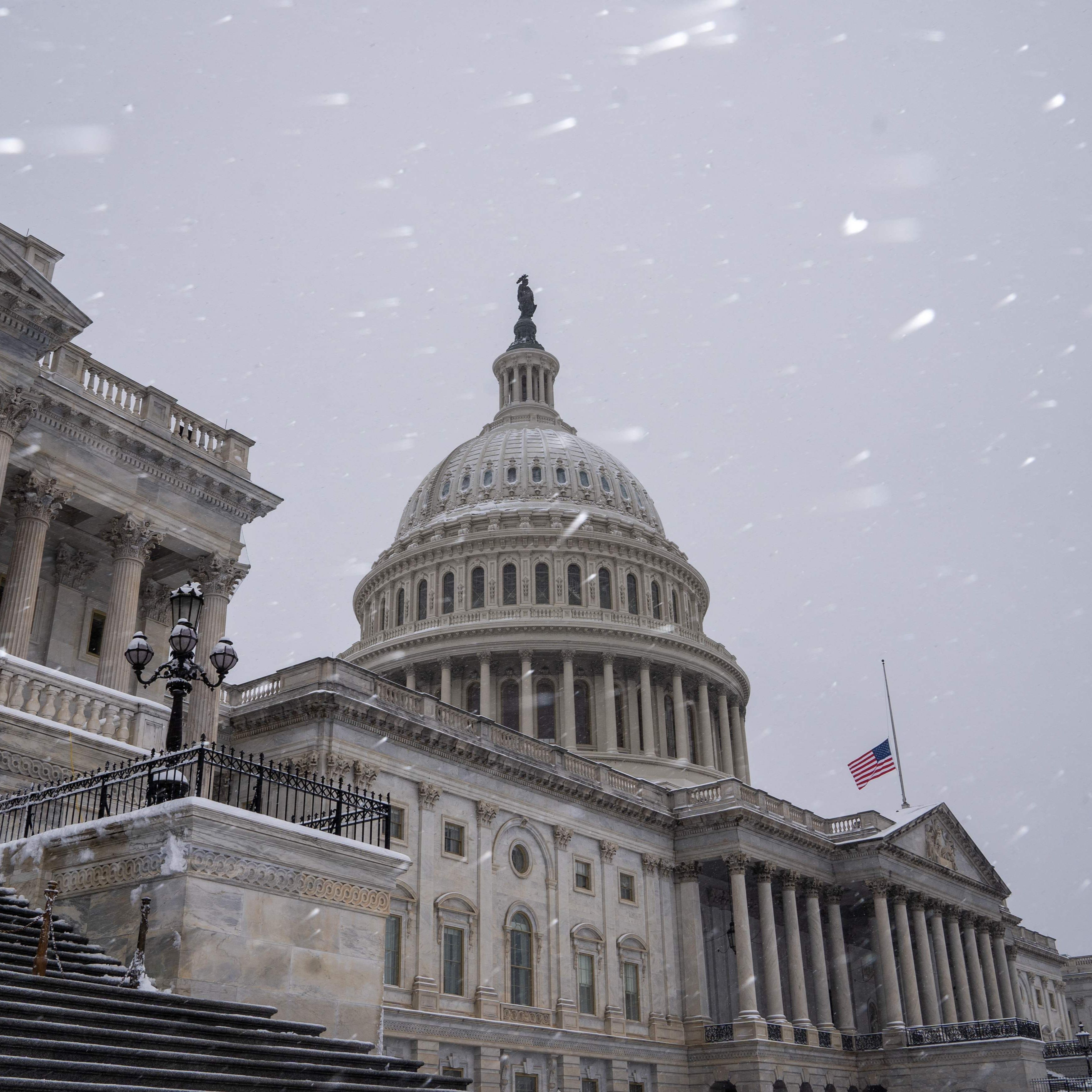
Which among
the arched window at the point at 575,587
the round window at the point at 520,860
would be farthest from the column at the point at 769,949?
the arched window at the point at 575,587

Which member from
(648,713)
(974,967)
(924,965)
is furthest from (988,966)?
(648,713)

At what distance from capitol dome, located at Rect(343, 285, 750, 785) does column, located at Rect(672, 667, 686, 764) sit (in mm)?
101

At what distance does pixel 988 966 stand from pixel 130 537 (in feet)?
184

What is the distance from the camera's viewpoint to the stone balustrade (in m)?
20.6

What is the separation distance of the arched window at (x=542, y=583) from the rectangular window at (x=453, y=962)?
1476 inches

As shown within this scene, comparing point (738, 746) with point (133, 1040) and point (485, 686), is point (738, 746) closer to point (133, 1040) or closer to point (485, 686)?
point (485, 686)

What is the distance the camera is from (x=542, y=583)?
77812mm

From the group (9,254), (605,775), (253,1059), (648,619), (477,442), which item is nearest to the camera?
(253,1059)

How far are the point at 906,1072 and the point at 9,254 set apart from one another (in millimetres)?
48524

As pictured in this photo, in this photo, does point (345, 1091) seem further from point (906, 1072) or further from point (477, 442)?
point (477, 442)

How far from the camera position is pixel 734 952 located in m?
54.4

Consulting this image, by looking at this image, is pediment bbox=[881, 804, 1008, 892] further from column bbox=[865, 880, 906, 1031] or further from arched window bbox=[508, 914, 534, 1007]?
arched window bbox=[508, 914, 534, 1007]

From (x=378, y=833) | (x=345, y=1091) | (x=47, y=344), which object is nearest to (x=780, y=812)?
(x=378, y=833)

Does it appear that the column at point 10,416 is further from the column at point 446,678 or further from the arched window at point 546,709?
the arched window at point 546,709
